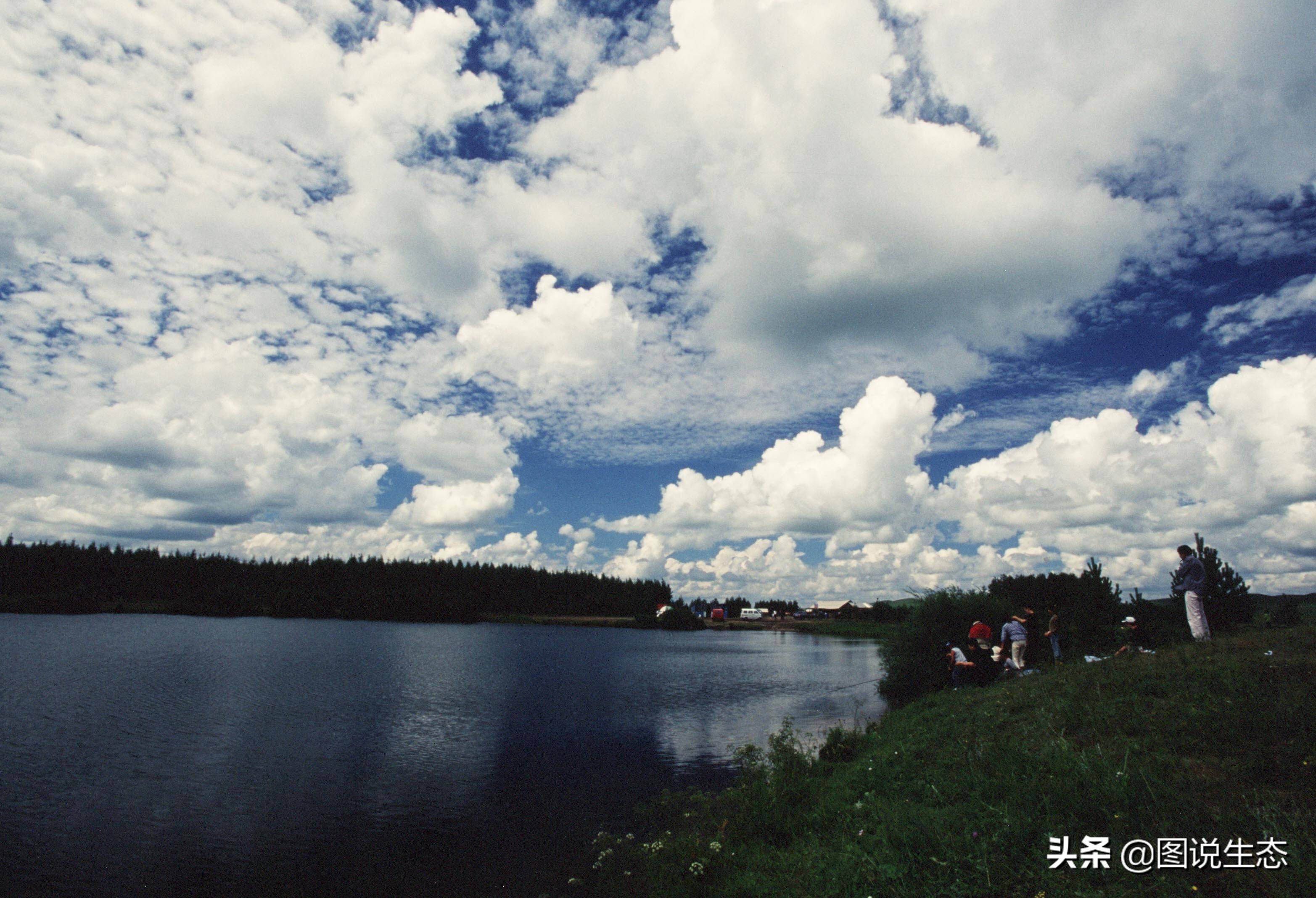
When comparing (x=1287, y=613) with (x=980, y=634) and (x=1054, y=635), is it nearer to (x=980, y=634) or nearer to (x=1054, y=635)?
(x=1054, y=635)

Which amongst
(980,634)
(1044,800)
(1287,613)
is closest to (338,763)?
(1044,800)

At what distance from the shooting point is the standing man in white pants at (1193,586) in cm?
1977

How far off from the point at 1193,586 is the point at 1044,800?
16.1 m

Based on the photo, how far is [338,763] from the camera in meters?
24.7

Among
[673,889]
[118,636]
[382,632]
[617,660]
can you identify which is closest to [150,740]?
[673,889]

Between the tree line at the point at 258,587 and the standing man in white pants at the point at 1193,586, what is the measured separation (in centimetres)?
15961

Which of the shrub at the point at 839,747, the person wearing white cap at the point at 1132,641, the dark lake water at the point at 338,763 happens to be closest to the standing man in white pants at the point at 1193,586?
the person wearing white cap at the point at 1132,641

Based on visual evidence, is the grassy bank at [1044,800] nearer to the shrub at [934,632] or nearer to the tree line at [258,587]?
the shrub at [934,632]

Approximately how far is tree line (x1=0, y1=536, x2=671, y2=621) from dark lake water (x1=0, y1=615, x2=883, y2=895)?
100054 mm

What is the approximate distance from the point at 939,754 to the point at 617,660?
59290 millimetres

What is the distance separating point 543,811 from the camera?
1966 cm

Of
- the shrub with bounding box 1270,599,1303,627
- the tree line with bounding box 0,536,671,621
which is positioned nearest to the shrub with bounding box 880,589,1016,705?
the shrub with bounding box 1270,599,1303,627

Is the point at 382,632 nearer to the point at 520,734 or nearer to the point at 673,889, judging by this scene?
the point at 520,734

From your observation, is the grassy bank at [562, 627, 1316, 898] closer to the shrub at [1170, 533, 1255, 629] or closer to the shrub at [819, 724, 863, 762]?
the shrub at [819, 724, 863, 762]
